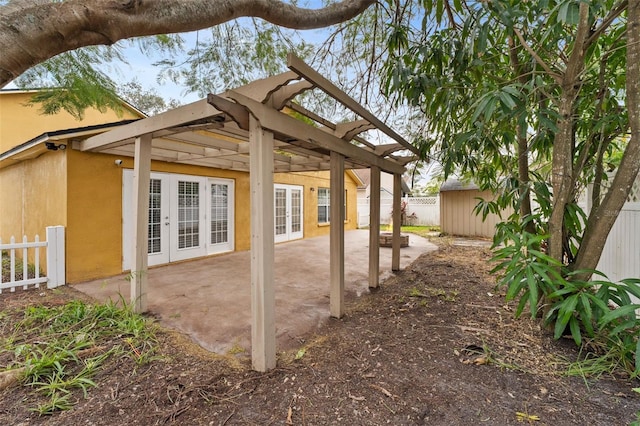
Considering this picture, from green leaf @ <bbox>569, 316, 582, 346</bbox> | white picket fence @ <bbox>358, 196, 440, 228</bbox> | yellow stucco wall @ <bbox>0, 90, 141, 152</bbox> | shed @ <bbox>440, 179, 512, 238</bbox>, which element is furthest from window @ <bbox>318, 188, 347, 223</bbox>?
green leaf @ <bbox>569, 316, 582, 346</bbox>

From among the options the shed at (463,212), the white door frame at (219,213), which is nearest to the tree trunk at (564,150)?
the white door frame at (219,213)

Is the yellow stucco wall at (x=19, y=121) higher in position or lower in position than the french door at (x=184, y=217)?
higher

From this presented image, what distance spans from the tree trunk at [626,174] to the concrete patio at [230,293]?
113 inches

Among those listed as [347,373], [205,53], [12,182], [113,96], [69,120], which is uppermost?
[69,120]

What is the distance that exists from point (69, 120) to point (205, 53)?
7589 millimetres

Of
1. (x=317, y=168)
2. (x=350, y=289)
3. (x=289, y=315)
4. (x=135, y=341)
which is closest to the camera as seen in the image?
(x=135, y=341)

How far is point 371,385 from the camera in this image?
7.36 ft

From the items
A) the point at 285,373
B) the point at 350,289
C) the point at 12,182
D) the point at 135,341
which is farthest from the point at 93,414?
the point at 12,182

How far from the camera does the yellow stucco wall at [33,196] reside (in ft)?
16.1

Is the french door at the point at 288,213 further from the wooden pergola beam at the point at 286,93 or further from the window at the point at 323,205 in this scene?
the wooden pergola beam at the point at 286,93

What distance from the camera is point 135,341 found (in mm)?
2846

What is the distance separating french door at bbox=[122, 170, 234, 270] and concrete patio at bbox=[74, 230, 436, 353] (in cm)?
39

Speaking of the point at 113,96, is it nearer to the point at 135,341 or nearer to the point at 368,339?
the point at 135,341

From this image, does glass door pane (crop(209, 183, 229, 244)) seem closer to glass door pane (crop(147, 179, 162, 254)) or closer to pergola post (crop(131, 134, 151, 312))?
glass door pane (crop(147, 179, 162, 254))
